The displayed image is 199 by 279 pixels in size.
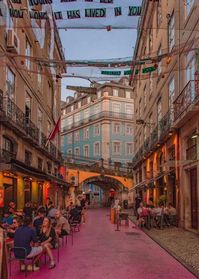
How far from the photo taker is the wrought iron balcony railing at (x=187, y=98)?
16147mm

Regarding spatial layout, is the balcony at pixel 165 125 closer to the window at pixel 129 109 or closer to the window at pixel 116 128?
the window at pixel 116 128

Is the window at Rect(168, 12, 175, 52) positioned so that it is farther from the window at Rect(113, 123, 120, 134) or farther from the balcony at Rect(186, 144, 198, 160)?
the window at Rect(113, 123, 120, 134)

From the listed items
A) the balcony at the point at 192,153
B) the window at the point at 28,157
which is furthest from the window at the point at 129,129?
the balcony at the point at 192,153

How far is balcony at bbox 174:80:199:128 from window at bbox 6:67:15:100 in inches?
326

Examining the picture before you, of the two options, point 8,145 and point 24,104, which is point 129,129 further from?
point 8,145

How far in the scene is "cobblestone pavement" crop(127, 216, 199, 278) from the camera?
35.5 feet

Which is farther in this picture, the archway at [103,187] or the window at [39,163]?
the archway at [103,187]

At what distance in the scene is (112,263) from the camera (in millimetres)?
10602

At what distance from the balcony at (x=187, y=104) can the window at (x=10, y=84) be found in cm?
828

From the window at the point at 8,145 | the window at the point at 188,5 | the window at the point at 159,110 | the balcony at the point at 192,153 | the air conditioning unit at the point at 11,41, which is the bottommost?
the balcony at the point at 192,153

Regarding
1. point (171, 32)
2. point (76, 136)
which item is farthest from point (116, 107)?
point (171, 32)

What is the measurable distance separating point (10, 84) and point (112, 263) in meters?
13.3

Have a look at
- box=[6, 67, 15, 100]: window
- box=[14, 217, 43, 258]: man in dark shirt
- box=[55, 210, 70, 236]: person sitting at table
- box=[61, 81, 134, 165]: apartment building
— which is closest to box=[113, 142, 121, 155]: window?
box=[61, 81, 134, 165]: apartment building

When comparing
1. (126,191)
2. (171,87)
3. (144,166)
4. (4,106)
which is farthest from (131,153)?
(4,106)
